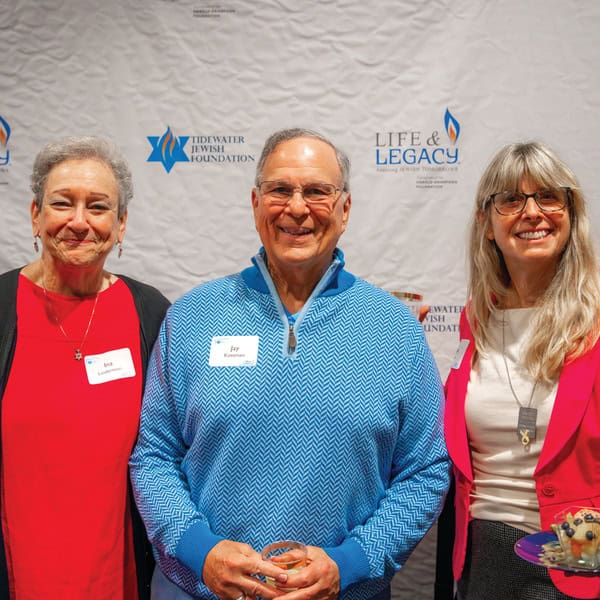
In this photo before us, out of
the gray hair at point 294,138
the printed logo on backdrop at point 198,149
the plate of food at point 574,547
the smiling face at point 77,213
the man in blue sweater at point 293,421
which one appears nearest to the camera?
the plate of food at point 574,547

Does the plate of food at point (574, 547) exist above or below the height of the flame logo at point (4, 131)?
below

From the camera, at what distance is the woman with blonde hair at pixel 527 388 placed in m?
1.56

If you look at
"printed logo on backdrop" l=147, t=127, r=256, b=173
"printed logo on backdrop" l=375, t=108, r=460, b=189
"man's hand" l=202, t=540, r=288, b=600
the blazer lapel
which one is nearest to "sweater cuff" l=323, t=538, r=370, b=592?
"man's hand" l=202, t=540, r=288, b=600

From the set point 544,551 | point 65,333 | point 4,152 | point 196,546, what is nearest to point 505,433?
point 544,551

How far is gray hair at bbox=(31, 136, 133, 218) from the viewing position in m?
1.74

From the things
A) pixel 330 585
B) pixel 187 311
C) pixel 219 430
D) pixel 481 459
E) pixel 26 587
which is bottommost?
pixel 26 587

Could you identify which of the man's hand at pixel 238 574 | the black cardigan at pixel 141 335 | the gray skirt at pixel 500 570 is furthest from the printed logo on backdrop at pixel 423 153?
the man's hand at pixel 238 574

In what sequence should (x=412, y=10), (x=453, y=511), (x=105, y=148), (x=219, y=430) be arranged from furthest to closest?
(x=412, y=10) < (x=453, y=511) < (x=105, y=148) < (x=219, y=430)

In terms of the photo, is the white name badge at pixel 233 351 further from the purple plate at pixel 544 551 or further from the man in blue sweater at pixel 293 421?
the purple plate at pixel 544 551

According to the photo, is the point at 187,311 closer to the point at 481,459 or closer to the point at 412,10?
the point at 481,459

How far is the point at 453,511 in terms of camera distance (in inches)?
79.2

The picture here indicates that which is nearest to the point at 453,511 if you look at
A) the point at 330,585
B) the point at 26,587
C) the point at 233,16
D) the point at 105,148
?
the point at 330,585

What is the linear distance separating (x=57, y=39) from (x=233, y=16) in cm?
75

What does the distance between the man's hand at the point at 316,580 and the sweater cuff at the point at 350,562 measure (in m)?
0.01
